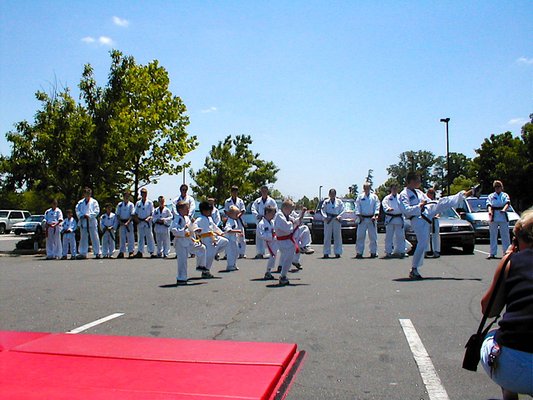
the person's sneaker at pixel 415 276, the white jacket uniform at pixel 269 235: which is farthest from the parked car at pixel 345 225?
the person's sneaker at pixel 415 276

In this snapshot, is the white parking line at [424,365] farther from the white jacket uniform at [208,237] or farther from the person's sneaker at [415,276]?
the white jacket uniform at [208,237]

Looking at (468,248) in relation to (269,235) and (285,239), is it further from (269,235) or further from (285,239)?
A: (285,239)

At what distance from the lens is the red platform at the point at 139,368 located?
160 inches

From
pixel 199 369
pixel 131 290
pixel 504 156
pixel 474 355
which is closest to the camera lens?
pixel 474 355

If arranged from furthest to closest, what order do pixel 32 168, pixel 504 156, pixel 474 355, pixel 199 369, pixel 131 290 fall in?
pixel 504 156 → pixel 32 168 → pixel 131 290 → pixel 199 369 → pixel 474 355

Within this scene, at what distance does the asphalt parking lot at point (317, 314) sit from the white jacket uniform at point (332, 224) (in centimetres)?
359

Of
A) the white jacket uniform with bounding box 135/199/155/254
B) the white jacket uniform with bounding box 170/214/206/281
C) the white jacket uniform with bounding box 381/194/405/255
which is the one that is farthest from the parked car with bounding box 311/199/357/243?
the white jacket uniform with bounding box 170/214/206/281

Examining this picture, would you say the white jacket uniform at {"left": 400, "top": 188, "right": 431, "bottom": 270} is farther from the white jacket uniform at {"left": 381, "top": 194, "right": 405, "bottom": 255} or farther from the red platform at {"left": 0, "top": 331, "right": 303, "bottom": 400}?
the red platform at {"left": 0, "top": 331, "right": 303, "bottom": 400}

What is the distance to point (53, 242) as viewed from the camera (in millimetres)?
18094

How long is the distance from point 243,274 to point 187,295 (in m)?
3.07

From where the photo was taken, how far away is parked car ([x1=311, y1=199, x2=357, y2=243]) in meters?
22.4

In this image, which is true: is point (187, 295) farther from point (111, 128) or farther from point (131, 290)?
point (111, 128)

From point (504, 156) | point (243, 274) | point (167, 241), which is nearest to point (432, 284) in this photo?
point (243, 274)

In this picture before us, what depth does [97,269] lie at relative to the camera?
1370 centimetres
